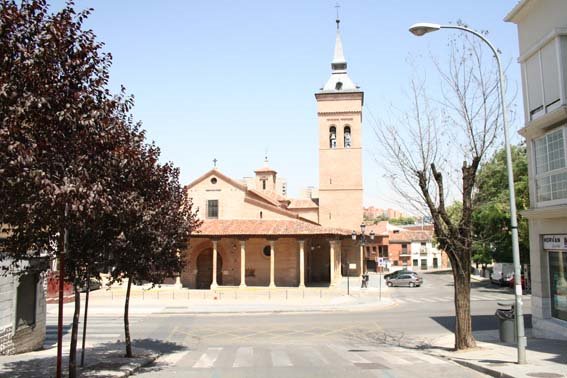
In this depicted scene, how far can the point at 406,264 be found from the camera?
3622 inches

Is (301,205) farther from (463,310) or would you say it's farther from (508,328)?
(463,310)

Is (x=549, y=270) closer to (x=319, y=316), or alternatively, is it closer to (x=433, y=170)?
(x=433, y=170)

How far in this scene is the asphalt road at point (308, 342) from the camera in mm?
12156

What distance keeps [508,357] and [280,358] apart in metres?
6.00

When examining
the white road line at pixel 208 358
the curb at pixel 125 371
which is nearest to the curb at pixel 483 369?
the white road line at pixel 208 358

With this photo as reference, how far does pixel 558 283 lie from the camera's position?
1581 cm

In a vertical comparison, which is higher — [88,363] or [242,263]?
[242,263]

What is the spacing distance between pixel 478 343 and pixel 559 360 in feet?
13.4

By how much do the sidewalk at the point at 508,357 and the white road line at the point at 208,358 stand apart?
645 cm

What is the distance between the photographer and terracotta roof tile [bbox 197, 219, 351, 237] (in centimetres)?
4206

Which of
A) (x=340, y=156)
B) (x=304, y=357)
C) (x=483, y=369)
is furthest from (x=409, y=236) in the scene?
(x=483, y=369)

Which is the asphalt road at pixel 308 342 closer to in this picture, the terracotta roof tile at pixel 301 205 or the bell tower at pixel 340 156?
the bell tower at pixel 340 156

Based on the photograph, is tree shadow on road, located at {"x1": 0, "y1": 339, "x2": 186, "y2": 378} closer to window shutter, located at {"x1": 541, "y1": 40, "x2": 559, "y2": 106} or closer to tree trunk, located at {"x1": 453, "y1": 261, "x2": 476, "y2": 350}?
tree trunk, located at {"x1": 453, "y1": 261, "x2": 476, "y2": 350}

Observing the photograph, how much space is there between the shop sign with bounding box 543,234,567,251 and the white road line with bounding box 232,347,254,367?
979cm
